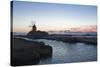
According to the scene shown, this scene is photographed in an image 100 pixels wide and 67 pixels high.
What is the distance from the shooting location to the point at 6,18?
6.57 feet

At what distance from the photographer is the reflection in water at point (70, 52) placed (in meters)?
2.14

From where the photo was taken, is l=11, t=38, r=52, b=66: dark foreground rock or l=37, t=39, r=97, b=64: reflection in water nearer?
l=11, t=38, r=52, b=66: dark foreground rock

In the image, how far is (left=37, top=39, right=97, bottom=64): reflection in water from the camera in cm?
214

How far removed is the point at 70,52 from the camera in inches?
86.7

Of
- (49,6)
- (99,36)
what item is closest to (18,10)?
(49,6)

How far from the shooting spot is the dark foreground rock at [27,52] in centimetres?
201

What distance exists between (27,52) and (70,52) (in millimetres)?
546

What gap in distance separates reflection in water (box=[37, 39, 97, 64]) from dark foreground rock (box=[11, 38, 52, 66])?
6 cm

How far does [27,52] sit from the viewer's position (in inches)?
80.7

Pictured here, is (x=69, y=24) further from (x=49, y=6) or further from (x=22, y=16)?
(x=22, y=16)

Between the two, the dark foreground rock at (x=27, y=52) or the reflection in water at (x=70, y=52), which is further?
the reflection in water at (x=70, y=52)

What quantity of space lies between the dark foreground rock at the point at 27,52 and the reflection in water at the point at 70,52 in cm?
6

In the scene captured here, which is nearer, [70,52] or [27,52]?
[27,52]

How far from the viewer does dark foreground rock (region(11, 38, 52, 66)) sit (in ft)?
6.59
